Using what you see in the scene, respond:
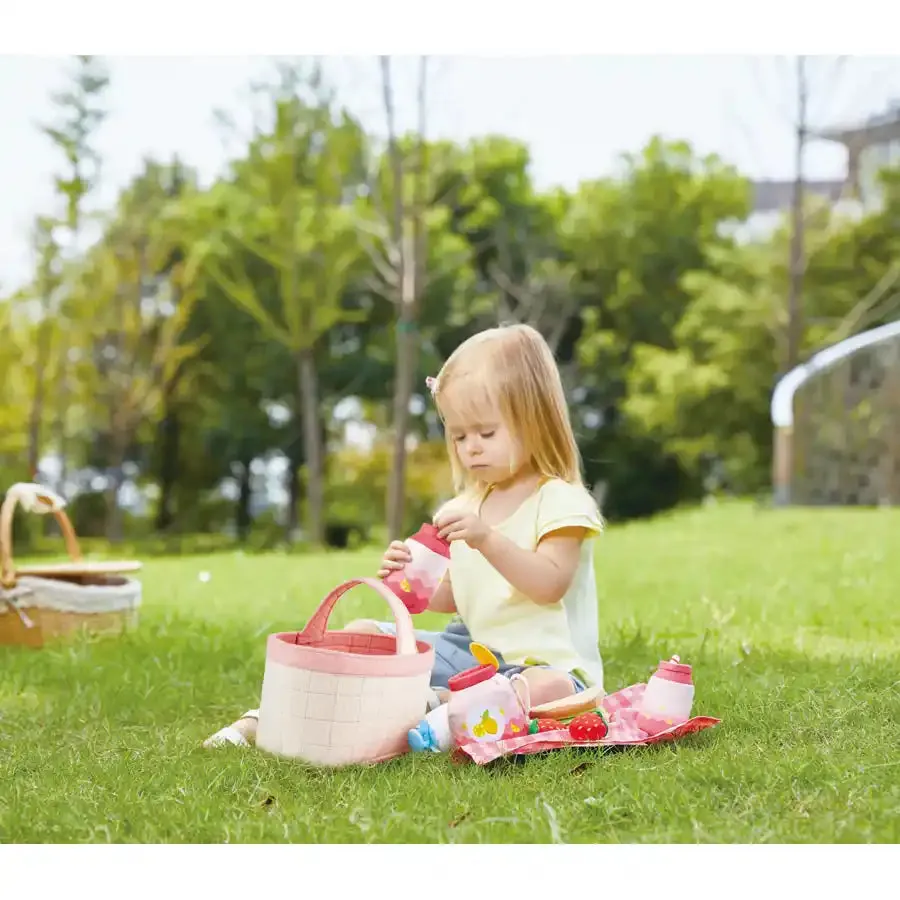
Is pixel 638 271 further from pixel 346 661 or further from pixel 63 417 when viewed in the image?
pixel 346 661

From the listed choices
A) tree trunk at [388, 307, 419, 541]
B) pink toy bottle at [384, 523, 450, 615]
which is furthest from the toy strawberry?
tree trunk at [388, 307, 419, 541]

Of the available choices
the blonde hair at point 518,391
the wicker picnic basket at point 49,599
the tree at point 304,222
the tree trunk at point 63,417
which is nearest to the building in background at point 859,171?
the tree at point 304,222

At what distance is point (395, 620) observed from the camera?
86.7 inches

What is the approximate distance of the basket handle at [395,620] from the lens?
7.13 feet

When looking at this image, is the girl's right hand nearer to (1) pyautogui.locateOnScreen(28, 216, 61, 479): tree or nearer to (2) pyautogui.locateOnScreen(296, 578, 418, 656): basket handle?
(2) pyautogui.locateOnScreen(296, 578, 418, 656): basket handle

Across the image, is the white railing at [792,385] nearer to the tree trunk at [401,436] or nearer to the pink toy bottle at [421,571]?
the tree trunk at [401,436]

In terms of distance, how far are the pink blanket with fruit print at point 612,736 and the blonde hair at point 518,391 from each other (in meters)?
0.44

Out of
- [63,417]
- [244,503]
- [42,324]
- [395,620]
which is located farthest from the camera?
[244,503]

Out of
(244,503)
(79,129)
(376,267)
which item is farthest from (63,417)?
(376,267)

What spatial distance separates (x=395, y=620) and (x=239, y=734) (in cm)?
39

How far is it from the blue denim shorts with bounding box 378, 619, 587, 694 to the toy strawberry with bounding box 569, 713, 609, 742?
153mm

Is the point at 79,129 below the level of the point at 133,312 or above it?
above

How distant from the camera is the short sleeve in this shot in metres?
2.37
